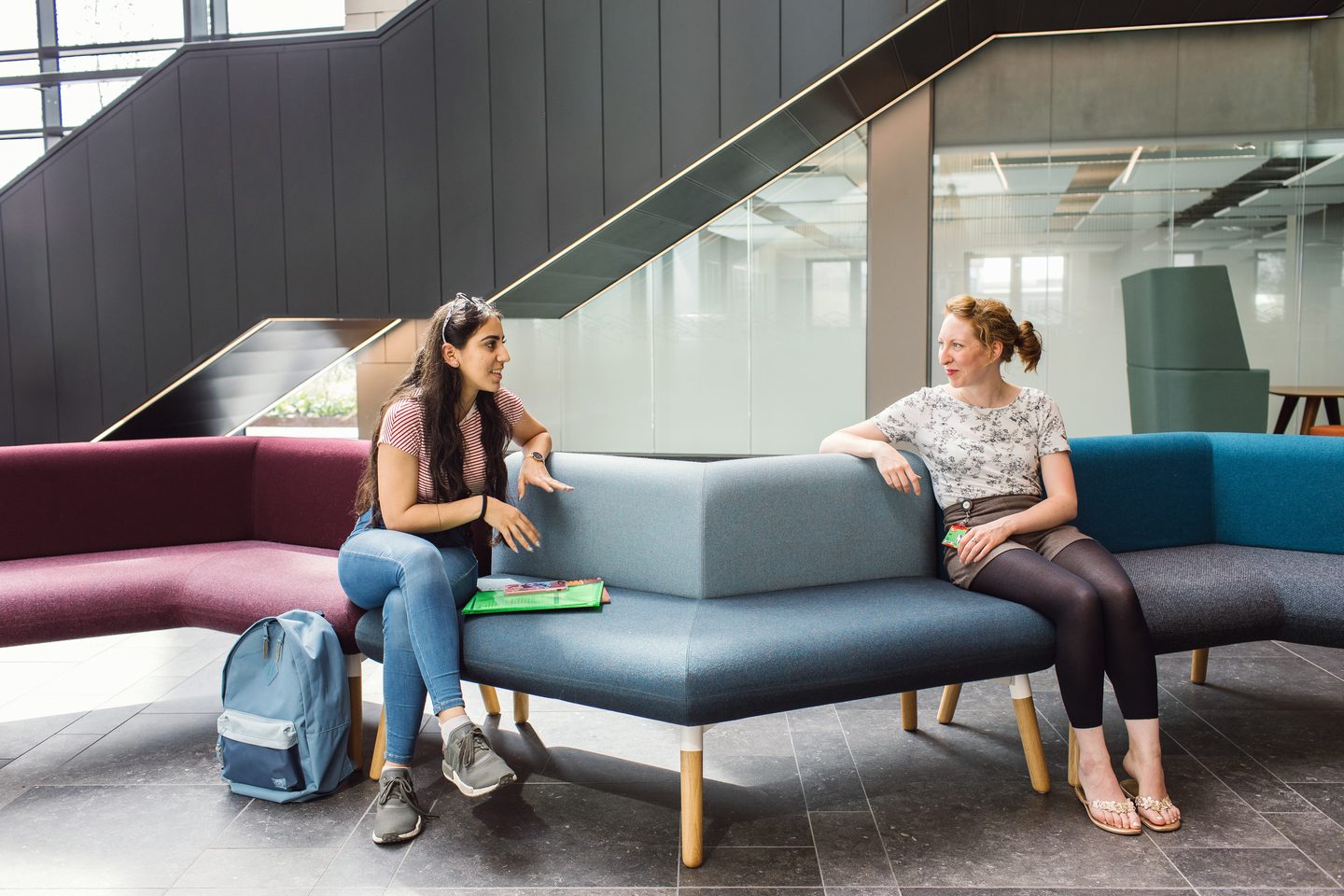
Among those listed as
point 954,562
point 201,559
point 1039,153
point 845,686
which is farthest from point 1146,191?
point 201,559

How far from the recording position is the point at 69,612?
313 centimetres

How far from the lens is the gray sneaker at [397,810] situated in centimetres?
253

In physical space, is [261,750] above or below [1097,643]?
below

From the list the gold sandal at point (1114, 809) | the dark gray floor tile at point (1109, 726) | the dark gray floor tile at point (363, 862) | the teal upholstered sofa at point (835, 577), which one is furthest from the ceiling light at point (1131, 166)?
the dark gray floor tile at point (363, 862)

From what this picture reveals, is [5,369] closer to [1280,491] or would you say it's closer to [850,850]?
[850,850]

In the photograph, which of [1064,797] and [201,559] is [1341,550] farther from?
[201,559]

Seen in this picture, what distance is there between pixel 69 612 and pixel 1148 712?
3095 millimetres

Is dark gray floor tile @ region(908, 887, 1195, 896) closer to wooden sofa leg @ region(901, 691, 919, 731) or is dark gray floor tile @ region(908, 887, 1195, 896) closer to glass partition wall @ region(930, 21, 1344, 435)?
wooden sofa leg @ region(901, 691, 919, 731)

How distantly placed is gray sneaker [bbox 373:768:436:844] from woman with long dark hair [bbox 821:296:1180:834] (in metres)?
1.58

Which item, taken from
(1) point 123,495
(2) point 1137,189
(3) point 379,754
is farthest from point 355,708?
(2) point 1137,189

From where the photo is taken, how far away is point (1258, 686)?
362 cm

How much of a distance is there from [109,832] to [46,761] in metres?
0.64

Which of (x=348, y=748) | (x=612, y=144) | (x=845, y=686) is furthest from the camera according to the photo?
(x=612, y=144)

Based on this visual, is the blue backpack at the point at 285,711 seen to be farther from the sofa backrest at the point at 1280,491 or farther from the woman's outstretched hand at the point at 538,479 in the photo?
the sofa backrest at the point at 1280,491
